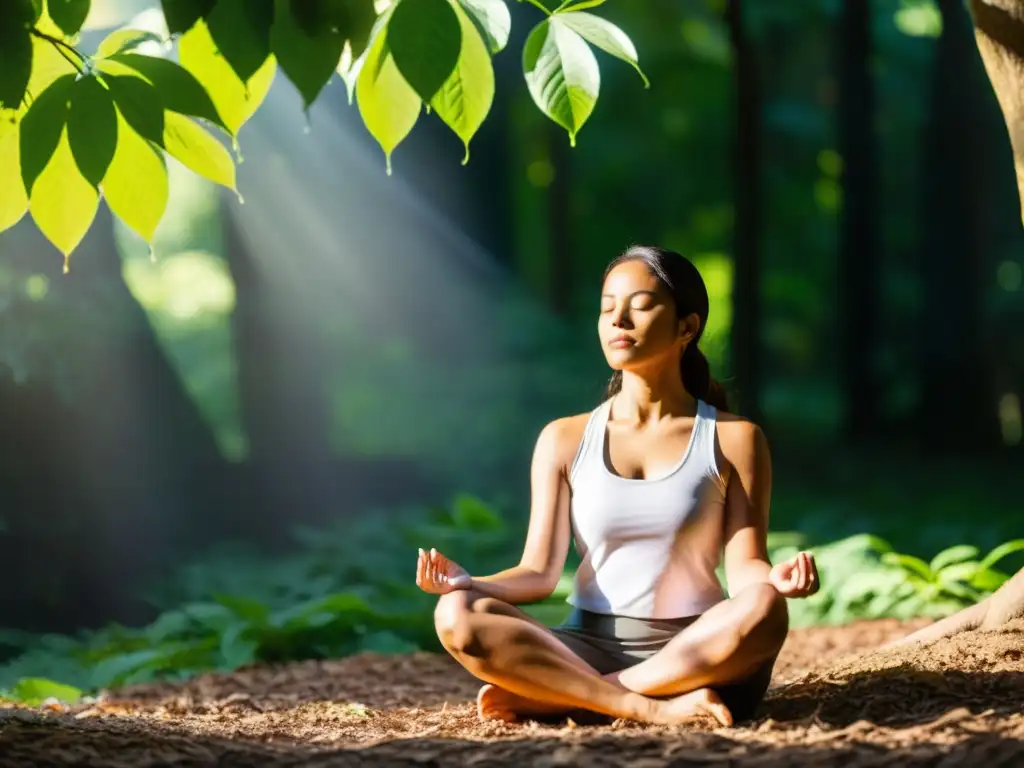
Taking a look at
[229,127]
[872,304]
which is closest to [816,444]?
[872,304]

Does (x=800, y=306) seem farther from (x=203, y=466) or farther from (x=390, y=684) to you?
(x=390, y=684)

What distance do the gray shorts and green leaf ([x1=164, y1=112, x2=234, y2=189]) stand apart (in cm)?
167

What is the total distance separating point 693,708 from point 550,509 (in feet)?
2.31

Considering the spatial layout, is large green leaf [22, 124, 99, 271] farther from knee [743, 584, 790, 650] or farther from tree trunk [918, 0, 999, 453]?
tree trunk [918, 0, 999, 453]

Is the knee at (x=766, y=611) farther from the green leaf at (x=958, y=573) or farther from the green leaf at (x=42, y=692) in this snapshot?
the green leaf at (x=42, y=692)

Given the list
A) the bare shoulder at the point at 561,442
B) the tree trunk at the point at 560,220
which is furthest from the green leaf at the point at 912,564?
the tree trunk at the point at 560,220

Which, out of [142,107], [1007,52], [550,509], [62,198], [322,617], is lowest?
[322,617]

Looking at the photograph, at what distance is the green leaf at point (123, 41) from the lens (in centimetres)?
242

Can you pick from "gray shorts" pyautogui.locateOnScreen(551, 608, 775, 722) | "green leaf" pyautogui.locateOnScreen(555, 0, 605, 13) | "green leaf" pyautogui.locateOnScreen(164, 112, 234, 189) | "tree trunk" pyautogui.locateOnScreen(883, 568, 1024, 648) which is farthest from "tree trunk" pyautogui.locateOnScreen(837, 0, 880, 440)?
"green leaf" pyautogui.locateOnScreen(164, 112, 234, 189)

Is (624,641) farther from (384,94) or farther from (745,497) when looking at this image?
(384,94)

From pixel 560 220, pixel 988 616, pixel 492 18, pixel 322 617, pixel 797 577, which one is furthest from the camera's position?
pixel 560 220

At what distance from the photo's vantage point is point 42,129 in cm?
222

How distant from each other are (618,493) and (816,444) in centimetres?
1165

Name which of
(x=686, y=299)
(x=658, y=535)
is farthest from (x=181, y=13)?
(x=658, y=535)
